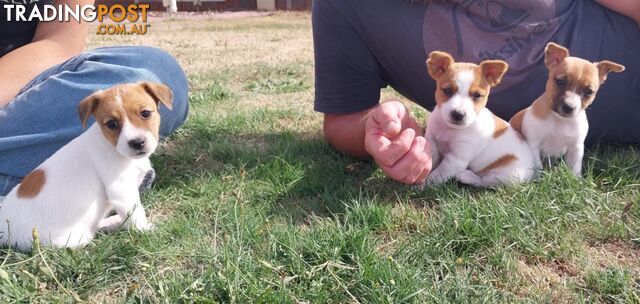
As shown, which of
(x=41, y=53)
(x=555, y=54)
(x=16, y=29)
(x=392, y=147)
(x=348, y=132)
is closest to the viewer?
(x=555, y=54)

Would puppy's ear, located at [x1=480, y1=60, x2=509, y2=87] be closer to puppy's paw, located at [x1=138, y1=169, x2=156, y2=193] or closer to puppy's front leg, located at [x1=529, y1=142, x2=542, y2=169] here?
puppy's front leg, located at [x1=529, y1=142, x2=542, y2=169]

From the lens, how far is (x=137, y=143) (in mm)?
2053

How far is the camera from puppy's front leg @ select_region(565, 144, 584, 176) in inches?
95.8

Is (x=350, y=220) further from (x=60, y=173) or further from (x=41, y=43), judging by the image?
(x=41, y=43)

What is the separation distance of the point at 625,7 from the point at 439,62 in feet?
3.78

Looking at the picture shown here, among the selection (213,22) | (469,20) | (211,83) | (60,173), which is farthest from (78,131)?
(213,22)

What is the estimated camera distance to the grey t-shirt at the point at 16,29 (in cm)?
327

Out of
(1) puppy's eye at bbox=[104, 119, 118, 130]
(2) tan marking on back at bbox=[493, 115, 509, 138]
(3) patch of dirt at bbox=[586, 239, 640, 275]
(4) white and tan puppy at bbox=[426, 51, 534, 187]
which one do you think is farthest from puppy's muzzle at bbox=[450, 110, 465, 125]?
(1) puppy's eye at bbox=[104, 119, 118, 130]

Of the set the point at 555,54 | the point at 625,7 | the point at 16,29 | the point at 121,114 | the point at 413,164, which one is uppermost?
the point at 625,7

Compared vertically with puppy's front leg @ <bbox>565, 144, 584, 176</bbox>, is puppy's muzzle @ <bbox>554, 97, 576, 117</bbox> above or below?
above

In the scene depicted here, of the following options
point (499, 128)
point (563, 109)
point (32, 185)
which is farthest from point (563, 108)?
point (32, 185)

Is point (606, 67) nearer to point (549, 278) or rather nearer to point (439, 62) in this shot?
point (439, 62)

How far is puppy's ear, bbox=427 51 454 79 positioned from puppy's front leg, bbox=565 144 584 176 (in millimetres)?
748

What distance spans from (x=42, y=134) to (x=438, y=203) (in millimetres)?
1970
